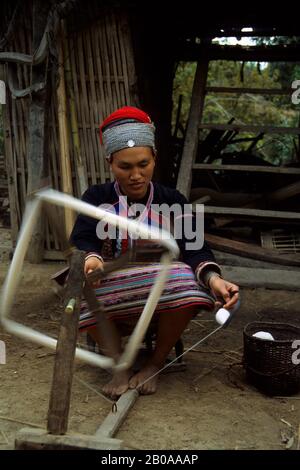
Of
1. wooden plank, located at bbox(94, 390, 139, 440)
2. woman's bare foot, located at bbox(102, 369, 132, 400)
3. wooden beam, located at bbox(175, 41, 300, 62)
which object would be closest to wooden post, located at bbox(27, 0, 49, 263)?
wooden beam, located at bbox(175, 41, 300, 62)

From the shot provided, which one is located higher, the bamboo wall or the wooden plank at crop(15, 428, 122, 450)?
the bamboo wall

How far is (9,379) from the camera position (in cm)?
278

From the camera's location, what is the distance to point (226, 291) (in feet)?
7.62

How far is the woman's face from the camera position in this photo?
2.41 metres

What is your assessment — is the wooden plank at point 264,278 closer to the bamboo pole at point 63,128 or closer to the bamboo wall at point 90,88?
the bamboo wall at point 90,88

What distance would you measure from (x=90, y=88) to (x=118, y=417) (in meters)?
3.15

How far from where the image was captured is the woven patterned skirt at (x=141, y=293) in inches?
99.0

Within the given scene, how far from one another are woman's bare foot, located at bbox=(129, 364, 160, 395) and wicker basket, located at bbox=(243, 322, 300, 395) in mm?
461

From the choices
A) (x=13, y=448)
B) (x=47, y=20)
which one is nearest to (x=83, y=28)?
(x=47, y=20)

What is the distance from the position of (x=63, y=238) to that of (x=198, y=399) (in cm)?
108

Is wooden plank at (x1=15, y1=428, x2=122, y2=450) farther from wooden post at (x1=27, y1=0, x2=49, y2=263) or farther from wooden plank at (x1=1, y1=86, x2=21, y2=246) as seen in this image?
wooden plank at (x1=1, y1=86, x2=21, y2=246)

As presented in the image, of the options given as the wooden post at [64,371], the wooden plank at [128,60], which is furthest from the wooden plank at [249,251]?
the wooden post at [64,371]

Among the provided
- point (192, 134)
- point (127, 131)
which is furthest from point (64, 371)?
point (192, 134)

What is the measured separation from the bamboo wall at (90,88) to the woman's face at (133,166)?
2270 millimetres
